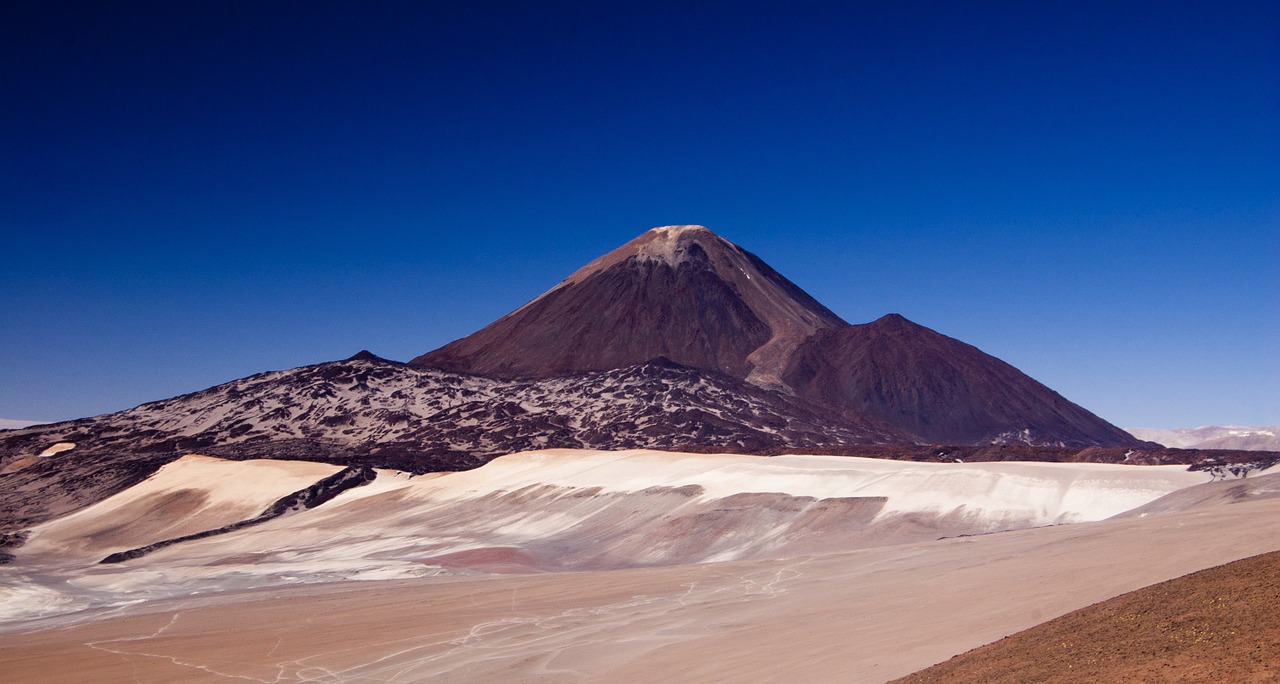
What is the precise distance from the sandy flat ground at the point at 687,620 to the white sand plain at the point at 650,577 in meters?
0.09

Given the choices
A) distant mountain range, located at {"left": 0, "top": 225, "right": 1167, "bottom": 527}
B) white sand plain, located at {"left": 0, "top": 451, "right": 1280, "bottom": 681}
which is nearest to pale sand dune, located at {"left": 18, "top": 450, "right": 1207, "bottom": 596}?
white sand plain, located at {"left": 0, "top": 451, "right": 1280, "bottom": 681}

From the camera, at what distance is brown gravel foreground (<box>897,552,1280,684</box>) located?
8.72 meters

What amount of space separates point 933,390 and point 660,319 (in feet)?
129

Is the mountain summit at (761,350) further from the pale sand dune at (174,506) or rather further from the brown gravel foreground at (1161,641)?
the brown gravel foreground at (1161,641)

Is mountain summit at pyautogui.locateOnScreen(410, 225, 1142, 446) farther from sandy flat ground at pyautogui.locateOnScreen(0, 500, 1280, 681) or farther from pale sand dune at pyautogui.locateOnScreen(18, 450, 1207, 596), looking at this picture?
sandy flat ground at pyautogui.locateOnScreen(0, 500, 1280, 681)

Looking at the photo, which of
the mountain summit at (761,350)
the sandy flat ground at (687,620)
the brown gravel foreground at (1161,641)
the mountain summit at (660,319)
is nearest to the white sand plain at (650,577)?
the sandy flat ground at (687,620)

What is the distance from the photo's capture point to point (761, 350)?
473ft

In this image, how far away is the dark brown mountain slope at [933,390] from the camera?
12794 cm

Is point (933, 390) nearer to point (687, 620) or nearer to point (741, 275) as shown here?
point (741, 275)

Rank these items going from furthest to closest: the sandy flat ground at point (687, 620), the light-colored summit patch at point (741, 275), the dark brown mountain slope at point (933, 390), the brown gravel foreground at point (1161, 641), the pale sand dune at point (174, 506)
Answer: the light-colored summit patch at point (741, 275) → the dark brown mountain slope at point (933, 390) → the pale sand dune at point (174, 506) → the sandy flat ground at point (687, 620) → the brown gravel foreground at point (1161, 641)

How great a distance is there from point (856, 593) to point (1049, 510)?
40.5ft

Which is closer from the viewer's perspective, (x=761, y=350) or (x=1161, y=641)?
(x=1161, y=641)

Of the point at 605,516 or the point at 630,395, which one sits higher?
the point at 630,395

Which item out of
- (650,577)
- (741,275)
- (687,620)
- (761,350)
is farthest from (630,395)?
(687,620)
